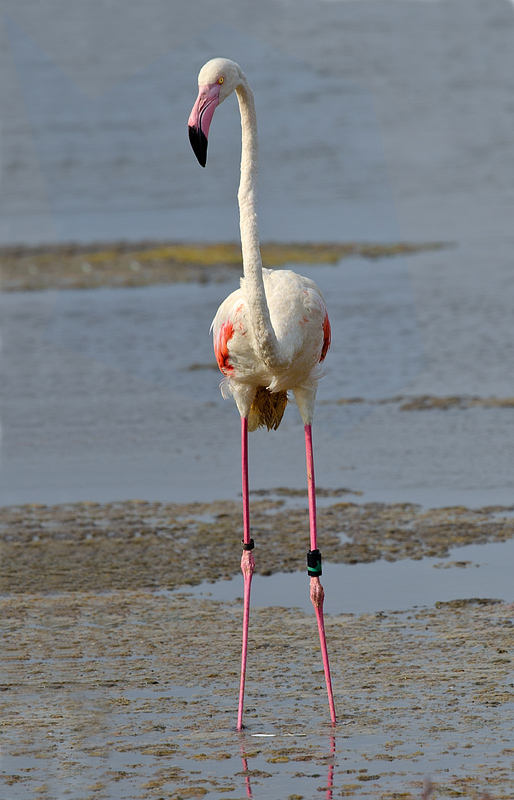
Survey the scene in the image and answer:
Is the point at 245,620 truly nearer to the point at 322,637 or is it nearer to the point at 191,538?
the point at 322,637

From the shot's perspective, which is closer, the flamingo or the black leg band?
the flamingo

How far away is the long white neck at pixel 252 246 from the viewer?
180 inches

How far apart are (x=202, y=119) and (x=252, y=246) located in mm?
533

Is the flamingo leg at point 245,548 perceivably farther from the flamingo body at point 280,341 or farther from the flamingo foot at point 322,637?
the flamingo foot at point 322,637

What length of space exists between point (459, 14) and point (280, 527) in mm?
24834

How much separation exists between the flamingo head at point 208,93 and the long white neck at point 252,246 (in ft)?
0.50

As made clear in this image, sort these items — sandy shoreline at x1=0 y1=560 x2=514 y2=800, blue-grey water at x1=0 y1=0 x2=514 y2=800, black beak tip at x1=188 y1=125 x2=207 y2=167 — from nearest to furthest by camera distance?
sandy shoreline at x1=0 y1=560 x2=514 y2=800 → black beak tip at x1=188 y1=125 x2=207 y2=167 → blue-grey water at x1=0 y1=0 x2=514 y2=800

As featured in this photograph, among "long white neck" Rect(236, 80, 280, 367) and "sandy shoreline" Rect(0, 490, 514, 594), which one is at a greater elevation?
"long white neck" Rect(236, 80, 280, 367)

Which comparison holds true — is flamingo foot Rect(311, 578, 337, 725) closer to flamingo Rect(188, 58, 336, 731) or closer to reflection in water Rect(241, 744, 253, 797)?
flamingo Rect(188, 58, 336, 731)

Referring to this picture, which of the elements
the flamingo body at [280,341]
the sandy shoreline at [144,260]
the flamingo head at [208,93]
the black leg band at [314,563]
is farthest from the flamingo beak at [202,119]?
the sandy shoreline at [144,260]

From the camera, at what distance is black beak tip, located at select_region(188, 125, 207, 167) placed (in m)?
4.30

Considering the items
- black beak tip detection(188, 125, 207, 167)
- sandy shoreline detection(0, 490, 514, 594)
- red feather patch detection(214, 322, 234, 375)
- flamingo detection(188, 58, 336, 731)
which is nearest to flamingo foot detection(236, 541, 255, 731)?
flamingo detection(188, 58, 336, 731)

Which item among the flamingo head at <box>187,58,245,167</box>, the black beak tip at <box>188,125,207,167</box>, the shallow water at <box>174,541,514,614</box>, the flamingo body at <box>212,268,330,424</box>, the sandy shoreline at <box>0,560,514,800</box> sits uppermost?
the flamingo head at <box>187,58,245,167</box>

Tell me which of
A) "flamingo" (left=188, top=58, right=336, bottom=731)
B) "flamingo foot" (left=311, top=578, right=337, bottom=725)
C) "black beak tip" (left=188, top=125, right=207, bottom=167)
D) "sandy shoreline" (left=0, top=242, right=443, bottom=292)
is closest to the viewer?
"black beak tip" (left=188, top=125, right=207, bottom=167)
